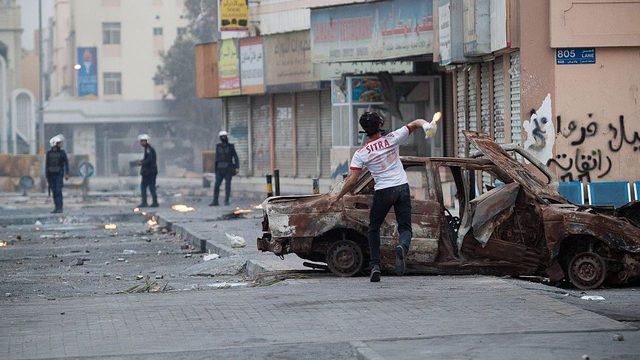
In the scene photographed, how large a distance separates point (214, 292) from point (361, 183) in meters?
1.96

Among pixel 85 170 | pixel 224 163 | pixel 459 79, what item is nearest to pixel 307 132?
pixel 224 163

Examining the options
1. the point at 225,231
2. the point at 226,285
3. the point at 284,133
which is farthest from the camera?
the point at 284,133

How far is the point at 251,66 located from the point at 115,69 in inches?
2220

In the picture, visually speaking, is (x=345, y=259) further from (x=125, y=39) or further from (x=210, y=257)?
(x=125, y=39)

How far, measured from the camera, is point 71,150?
79.8 meters

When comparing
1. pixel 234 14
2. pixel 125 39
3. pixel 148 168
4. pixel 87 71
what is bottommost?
pixel 148 168

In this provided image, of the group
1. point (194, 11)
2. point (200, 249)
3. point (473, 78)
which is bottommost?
point (200, 249)

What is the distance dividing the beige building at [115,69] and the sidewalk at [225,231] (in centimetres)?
4785

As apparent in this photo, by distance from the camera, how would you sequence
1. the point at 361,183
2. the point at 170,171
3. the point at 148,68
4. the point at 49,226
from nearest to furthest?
the point at 361,183 → the point at 49,226 → the point at 170,171 → the point at 148,68

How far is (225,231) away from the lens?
861 inches

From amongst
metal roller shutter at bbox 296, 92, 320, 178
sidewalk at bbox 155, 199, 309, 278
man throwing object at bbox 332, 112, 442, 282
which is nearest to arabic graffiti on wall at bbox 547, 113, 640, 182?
sidewalk at bbox 155, 199, 309, 278

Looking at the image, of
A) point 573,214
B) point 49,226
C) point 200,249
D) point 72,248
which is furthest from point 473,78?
point 573,214

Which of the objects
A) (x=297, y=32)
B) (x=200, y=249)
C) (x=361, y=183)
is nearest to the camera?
(x=361, y=183)

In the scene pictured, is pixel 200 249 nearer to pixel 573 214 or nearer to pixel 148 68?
pixel 573 214
